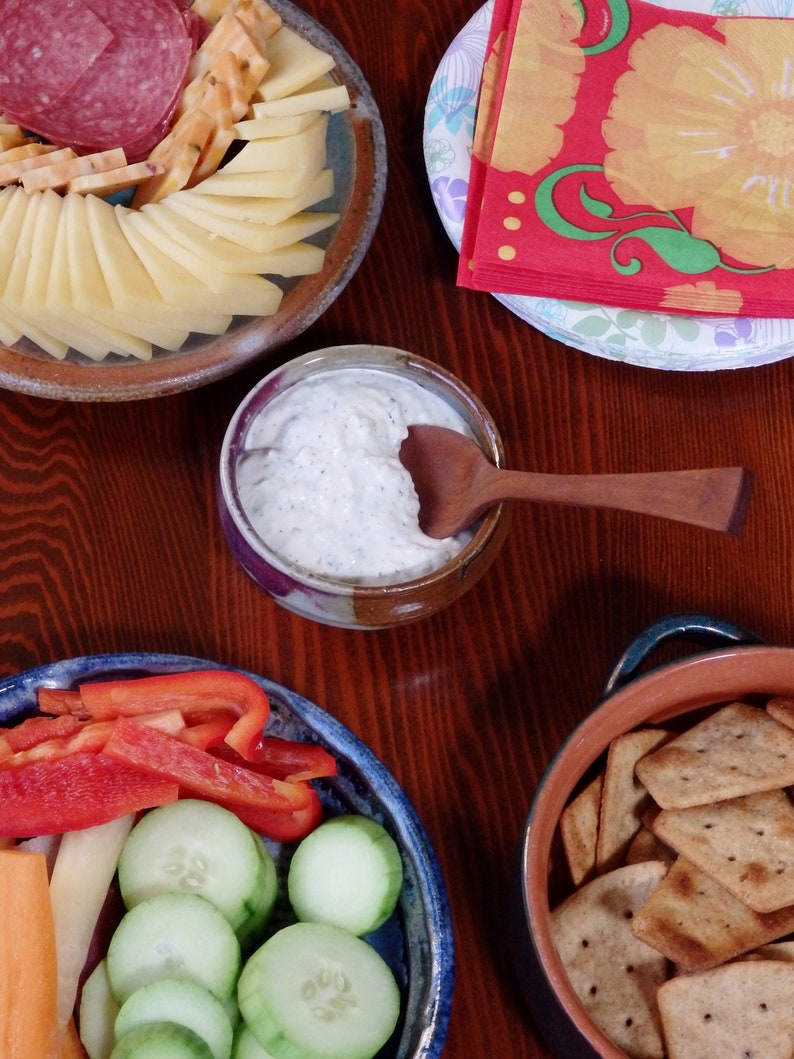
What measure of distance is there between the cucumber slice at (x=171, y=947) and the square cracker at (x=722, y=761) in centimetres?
37

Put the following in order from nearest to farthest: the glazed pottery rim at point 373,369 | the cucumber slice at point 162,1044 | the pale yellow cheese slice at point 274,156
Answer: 1. the cucumber slice at point 162,1044
2. the glazed pottery rim at point 373,369
3. the pale yellow cheese slice at point 274,156

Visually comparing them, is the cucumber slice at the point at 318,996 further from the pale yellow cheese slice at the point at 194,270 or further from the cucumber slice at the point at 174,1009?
the pale yellow cheese slice at the point at 194,270

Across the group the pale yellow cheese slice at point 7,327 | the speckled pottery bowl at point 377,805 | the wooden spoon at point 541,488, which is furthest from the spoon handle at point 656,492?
the pale yellow cheese slice at point 7,327

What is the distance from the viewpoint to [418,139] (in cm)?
128

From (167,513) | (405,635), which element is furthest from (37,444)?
(405,635)

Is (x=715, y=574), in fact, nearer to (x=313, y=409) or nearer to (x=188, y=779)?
(x=313, y=409)

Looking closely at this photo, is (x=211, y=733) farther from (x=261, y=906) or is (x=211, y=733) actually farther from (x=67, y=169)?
(x=67, y=169)

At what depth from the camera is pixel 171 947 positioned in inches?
32.5

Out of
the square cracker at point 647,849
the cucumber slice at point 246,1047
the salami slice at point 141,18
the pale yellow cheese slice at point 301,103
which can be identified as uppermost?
the salami slice at point 141,18

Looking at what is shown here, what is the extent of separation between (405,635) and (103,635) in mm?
301

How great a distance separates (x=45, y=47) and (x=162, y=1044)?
37.6 inches

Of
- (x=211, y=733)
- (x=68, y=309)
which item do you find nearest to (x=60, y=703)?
(x=211, y=733)

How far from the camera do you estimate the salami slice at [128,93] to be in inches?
44.9

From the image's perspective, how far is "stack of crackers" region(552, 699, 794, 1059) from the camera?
0.85 meters
